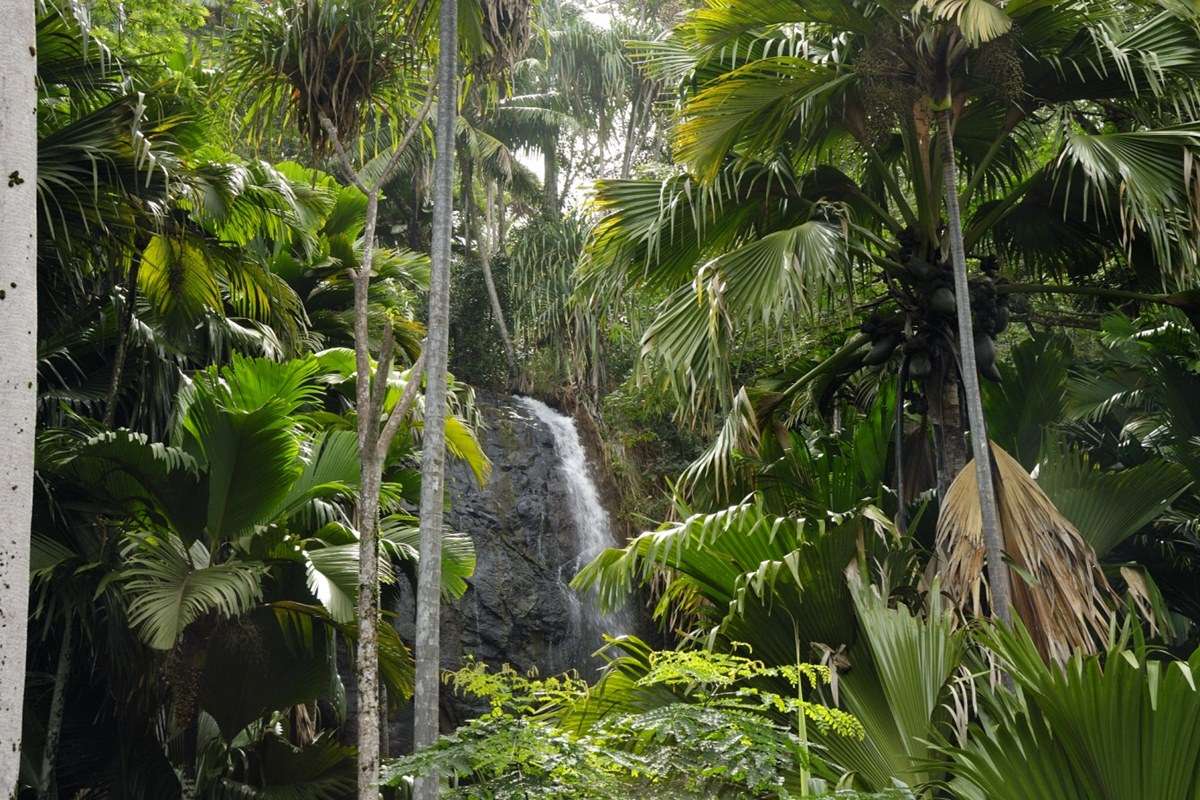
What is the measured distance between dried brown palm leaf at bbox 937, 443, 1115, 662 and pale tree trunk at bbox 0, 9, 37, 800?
407 centimetres

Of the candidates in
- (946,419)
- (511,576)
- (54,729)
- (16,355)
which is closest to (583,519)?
(511,576)

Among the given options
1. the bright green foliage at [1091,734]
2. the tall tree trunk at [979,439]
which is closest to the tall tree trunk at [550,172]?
the tall tree trunk at [979,439]

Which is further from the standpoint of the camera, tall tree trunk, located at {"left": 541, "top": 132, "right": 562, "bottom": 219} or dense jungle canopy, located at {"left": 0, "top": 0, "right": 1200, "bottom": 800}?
tall tree trunk, located at {"left": 541, "top": 132, "right": 562, "bottom": 219}

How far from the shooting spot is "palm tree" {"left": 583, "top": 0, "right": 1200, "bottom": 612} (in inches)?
254

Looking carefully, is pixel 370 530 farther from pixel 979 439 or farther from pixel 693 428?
pixel 979 439

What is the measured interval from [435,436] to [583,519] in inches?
352

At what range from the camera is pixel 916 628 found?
5020mm

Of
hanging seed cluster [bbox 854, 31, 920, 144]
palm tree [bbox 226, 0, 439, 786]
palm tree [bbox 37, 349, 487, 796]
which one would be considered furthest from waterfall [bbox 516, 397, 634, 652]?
hanging seed cluster [bbox 854, 31, 920, 144]

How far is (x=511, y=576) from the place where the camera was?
13.6 m

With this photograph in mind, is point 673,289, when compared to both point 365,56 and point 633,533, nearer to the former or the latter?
point 365,56

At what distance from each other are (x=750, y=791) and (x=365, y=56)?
536 cm

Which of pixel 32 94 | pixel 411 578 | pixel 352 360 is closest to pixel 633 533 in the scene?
pixel 411 578

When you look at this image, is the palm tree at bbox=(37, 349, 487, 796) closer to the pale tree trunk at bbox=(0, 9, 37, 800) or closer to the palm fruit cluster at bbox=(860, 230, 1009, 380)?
the palm fruit cluster at bbox=(860, 230, 1009, 380)

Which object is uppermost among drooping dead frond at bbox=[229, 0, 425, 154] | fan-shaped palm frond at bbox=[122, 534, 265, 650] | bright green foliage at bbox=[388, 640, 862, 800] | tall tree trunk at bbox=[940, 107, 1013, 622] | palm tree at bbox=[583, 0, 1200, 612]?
drooping dead frond at bbox=[229, 0, 425, 154]
